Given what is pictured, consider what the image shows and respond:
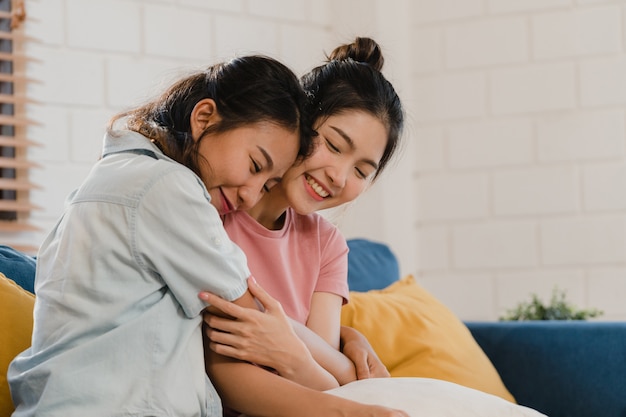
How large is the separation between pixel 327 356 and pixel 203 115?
0.54m

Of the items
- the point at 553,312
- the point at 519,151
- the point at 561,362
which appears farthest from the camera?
the point at 519,151

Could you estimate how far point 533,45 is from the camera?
344cm

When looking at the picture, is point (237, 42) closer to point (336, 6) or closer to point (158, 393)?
point (336, 6)

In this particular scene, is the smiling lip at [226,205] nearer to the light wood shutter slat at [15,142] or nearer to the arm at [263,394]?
the arm at [263,394]

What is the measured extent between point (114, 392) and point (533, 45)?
7.85 feet

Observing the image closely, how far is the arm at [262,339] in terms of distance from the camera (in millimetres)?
1672

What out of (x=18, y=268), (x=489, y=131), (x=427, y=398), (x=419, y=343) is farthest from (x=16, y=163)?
(x=489, y=131)

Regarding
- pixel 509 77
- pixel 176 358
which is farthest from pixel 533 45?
pixel 176 358

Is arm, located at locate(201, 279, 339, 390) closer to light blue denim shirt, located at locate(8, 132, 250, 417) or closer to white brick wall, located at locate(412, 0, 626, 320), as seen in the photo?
light blue denim shirt, located at locate(8, 132, 250, 417)

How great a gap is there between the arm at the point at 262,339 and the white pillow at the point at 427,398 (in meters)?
0.08

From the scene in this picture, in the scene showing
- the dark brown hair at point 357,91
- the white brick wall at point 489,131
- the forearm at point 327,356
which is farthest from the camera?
the white brick wall at point 489,131

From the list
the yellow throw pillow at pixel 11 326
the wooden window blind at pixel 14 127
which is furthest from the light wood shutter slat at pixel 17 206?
the yellow throw pillow at pixel 11 326

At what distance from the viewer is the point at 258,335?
1698 mm

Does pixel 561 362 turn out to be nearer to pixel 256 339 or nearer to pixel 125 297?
pixel 256 339
